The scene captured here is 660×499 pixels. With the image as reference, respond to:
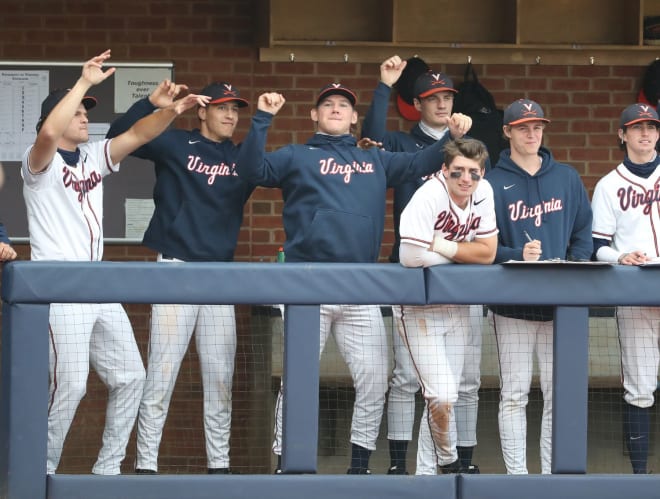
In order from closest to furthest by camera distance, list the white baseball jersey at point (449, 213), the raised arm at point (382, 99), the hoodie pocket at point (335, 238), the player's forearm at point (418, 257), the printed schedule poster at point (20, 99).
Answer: the player's forearm at point (418, 257)
the white baseball jersey at point (449, 213)
the hoodie pocket at point (335, 238)
the raised arm at point (382, 99)
the printed schedule poster at point (20, 99)

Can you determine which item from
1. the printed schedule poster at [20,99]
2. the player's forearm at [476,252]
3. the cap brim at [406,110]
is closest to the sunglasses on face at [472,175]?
the player's forearm at [476,252]

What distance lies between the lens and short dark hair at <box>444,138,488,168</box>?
16.4ft

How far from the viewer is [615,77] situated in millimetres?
7277

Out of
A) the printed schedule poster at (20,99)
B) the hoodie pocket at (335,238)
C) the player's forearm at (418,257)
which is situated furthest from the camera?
the printed schedule poster at (20,99)

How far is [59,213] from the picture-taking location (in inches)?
207

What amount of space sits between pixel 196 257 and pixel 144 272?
33.2 inches

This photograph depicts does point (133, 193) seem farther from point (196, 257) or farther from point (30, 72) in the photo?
point (196, 257)

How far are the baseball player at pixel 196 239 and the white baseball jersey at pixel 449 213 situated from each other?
862mm

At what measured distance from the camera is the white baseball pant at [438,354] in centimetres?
489

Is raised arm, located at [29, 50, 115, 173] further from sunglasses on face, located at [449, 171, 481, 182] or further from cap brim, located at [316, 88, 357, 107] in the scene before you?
sunglasses on face, located at [449, 171, 481, 182]

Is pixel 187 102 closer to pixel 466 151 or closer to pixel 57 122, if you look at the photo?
pixel 57 122

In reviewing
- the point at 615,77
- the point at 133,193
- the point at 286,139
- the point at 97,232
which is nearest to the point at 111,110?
the point at 133,193

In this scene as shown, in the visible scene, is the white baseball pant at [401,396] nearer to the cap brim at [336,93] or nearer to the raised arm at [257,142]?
the raised arm at [257,142]

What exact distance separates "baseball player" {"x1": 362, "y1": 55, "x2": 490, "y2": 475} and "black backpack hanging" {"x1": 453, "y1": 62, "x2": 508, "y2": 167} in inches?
39.4
